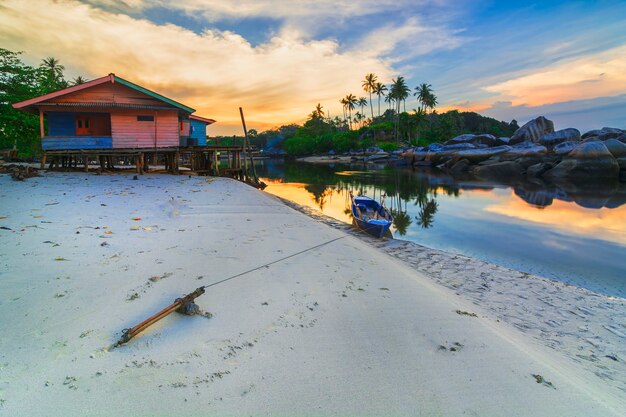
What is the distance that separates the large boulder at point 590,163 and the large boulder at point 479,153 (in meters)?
10.4

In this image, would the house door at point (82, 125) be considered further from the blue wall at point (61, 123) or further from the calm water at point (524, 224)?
the calm water at point (524, 224)

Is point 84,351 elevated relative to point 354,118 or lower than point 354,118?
lower

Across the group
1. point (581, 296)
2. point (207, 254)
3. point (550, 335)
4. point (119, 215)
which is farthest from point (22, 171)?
point (581, 296)

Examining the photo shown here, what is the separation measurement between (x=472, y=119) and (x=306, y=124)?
4866cm

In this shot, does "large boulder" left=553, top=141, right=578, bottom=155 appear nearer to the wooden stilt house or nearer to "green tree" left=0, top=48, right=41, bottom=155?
the wooden stilt house

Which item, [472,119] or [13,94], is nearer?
[13,94]

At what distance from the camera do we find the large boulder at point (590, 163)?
29312 millimetres

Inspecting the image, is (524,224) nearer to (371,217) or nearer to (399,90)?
(371,217)

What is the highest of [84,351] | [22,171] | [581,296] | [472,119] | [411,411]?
[472,119]

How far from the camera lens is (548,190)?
25344 mm

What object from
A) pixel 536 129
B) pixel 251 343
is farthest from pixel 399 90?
pixel 251 343

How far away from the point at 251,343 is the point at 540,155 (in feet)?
144

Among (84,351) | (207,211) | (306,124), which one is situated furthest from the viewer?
(306,124)

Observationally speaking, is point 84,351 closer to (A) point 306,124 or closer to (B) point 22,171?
(B) point 22,171
